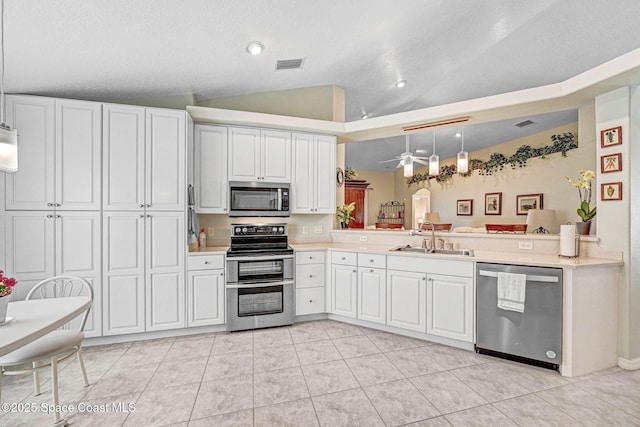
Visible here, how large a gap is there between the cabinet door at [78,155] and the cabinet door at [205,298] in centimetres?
125

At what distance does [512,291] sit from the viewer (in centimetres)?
258

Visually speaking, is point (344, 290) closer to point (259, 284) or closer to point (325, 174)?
point (259, 284)

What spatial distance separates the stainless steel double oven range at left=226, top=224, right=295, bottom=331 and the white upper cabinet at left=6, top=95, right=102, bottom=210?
154 cm

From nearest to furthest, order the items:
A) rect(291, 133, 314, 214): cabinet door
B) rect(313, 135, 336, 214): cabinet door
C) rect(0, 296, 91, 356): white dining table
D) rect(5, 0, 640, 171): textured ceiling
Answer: rect(0, 296, 91, 356): white dining table
rect(5, 0, 640, 171): textured ceiling
rect(291, 133, 314, 214): cabinet door
rect(313, 135, 336, 214): cabinet door

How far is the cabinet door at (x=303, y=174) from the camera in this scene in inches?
155

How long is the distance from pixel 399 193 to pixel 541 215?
16.9ft

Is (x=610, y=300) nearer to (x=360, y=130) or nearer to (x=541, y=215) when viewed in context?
(x=360, y=130)

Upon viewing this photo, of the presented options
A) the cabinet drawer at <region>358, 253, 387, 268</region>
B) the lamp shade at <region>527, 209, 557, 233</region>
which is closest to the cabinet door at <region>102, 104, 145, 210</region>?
the cabinet drawer at <region>358, 253, 387, 268</region>

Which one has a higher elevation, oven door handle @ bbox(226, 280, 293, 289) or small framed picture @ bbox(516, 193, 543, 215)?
small framed picture @ bbox(516, 193, 543, 215)

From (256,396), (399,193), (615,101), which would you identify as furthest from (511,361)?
(399,193)

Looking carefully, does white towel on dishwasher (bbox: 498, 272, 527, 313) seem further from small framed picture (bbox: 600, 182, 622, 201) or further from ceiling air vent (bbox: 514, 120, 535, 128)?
ceiling air vent (bbox: 514, 120, 535, 128)

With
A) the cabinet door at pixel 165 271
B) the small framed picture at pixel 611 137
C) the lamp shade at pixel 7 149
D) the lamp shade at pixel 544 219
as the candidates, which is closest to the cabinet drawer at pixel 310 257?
the cabinet door at pixel 165 271

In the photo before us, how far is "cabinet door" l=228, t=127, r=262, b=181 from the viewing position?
12.1ft

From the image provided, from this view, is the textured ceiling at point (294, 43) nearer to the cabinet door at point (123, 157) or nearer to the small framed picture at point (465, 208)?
the cabinet door at point (123, 157)
